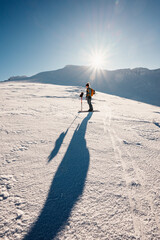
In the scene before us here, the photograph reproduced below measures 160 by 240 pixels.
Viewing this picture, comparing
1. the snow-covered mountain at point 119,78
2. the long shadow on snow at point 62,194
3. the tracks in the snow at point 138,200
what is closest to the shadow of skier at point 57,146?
the long shadow on snow at point 62,194

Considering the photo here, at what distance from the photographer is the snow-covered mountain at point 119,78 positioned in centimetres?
8669

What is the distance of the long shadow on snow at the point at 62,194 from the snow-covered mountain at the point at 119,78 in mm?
86175

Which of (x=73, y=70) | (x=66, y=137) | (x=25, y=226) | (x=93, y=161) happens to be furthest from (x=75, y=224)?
(x=73, y=70)

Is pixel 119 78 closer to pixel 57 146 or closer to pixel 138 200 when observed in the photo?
pixel 57 146

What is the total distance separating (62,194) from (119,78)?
11093 cm

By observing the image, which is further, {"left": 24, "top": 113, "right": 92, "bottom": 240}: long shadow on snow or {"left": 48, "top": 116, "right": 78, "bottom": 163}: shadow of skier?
{"left": 48, "top": 116, "right": 78, "bottom": 163}: shadow of skier

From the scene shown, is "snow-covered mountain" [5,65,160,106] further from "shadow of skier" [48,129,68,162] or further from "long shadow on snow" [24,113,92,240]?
"long shadow on snow" [24,113,92,240]

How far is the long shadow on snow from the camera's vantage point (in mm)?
1574

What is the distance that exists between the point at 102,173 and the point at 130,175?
2.11 ft

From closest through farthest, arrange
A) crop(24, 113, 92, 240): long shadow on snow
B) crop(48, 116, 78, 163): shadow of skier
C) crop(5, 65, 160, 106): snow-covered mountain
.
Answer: crop(24, 113, 92, 240): long shadow on snow
crop(48, 116, 78, 163): shadow of skier
crop(5, 65, 160, 106): snow-covered mountain

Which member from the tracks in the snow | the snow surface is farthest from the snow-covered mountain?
the tracks in the snow

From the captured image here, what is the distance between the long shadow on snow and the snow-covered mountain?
8618 centimetres

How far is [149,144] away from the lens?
4.07 metres

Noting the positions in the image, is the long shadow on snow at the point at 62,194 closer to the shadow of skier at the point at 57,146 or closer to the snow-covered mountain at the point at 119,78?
the shadow of skier at the point at 57,146
